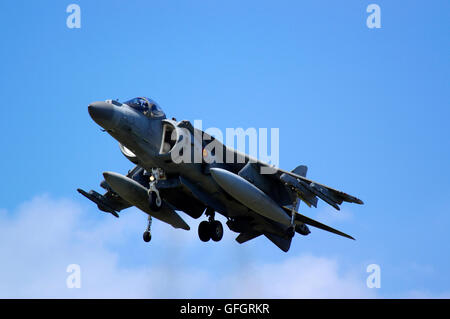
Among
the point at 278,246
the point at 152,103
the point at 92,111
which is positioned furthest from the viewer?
the point at 278,246

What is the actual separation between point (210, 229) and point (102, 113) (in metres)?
5.58

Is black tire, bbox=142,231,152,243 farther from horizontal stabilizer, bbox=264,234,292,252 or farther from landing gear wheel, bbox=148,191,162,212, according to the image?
horizontal stabilizer, bbox=264,234,292,252

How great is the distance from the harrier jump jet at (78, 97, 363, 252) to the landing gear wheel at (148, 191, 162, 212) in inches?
1.1

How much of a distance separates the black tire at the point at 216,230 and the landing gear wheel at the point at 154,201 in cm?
262

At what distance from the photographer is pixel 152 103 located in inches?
950

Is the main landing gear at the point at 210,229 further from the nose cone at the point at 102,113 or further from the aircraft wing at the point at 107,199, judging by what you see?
the nose cone at the point at 102,113

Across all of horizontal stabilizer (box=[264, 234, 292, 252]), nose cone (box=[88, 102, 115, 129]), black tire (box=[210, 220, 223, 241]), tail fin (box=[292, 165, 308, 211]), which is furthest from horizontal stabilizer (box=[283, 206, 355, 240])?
nose cone (box=[88, 102, 115, 129])

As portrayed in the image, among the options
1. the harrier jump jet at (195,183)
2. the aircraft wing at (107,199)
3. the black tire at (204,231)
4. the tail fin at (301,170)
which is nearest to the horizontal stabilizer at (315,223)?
the harrier jump jet at (195,183)

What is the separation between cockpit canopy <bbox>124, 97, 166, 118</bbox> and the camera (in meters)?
23.8
